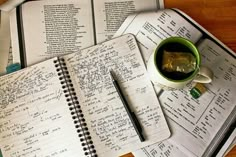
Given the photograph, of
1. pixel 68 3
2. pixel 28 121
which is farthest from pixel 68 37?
pixel 28 121

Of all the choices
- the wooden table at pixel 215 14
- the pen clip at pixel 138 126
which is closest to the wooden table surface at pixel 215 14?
the wooden table at pixel 215 14

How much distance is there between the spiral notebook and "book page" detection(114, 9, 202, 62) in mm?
27

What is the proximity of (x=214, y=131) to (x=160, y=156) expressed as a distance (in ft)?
0.37

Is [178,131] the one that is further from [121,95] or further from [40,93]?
[40,93]

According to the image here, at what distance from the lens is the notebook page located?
76cm

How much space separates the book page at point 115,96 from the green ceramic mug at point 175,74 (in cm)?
5

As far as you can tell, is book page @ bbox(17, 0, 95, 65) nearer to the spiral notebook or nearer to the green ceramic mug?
the spiral notebook

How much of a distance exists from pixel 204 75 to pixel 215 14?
159mm

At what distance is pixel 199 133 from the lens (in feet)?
2.55

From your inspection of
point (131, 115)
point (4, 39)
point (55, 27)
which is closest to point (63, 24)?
point (55, 27)

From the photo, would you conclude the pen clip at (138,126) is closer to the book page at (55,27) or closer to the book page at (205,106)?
the book page at (205,106)

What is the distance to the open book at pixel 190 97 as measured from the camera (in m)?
0.77

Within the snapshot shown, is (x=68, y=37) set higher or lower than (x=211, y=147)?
higher

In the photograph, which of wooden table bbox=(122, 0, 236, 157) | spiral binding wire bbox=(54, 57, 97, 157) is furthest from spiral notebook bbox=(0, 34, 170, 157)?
wooden table bbox=(122, 0, 236, 157)
